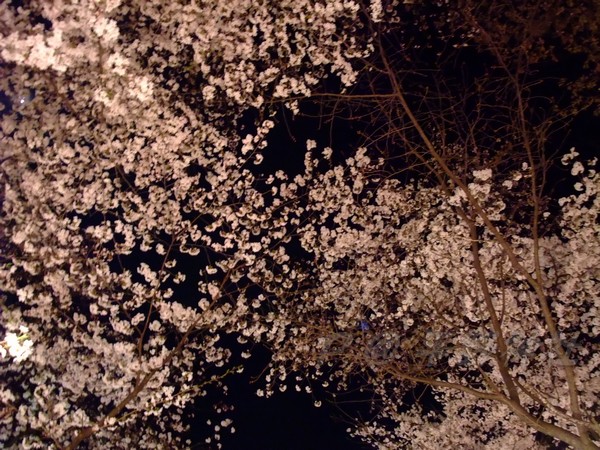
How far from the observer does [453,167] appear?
29.5ft

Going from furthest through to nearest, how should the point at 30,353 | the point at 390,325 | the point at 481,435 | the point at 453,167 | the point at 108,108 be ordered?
→ the point at 481,435 → the point at 390,325 → the point at 453,167 → the point at 30,353 → the point at 108,108

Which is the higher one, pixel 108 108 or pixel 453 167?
pixel 453 167

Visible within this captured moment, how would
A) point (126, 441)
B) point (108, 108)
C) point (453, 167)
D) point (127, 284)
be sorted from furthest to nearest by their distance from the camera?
1. point (126, 441)
2. point (453, 167)
3. point (127, 284)
4. point (108, 108)

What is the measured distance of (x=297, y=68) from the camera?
27.0 ft

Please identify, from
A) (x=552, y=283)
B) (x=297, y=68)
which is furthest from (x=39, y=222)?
(x=552, y=283)

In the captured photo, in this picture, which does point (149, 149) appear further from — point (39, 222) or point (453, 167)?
point (453, 167)

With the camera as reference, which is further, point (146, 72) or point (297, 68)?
point (297, 68)

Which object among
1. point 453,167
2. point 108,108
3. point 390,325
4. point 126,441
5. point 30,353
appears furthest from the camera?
point 390,325

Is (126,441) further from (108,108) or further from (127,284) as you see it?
(108,108)

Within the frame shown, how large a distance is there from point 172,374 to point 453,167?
6265mm

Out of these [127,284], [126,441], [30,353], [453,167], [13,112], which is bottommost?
[126,441]

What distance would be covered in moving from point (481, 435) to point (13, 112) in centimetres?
1359

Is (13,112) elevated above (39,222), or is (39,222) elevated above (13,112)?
(13,112)

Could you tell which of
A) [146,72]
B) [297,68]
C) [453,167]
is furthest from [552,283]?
[146,72]
